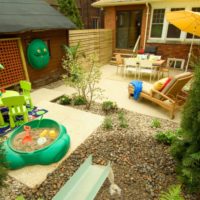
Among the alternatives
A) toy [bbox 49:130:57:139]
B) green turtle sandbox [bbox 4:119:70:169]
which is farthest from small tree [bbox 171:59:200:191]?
toy [bbox 49:130:57:139]

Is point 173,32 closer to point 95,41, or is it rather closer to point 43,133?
point 95,41

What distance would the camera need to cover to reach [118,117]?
4.58 m

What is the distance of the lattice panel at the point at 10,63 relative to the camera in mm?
5555

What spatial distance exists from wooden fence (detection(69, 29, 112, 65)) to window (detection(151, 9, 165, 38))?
8.73 ft

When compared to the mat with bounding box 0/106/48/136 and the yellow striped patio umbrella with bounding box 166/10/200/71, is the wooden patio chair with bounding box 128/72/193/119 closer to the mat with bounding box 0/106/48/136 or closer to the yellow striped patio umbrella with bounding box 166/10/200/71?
the yellow striped patio umbrella with bounding box 166/10/200/71

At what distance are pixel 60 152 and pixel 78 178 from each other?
84 cm

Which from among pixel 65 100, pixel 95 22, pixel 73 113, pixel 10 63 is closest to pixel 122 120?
pixel 73 113

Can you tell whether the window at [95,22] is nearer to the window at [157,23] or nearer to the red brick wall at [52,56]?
the window at [157,23]

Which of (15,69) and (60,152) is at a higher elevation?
(15,69)

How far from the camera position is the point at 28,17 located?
5.93m

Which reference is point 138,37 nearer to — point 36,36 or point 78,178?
point 36,36

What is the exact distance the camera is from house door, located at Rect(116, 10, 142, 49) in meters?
10.8

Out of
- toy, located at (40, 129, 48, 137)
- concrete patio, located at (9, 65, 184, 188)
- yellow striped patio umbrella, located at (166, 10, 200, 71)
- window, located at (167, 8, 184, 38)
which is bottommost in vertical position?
concrete patio, located at (9, 65, 184, 188)

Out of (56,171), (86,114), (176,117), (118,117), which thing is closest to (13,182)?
(56,171)
